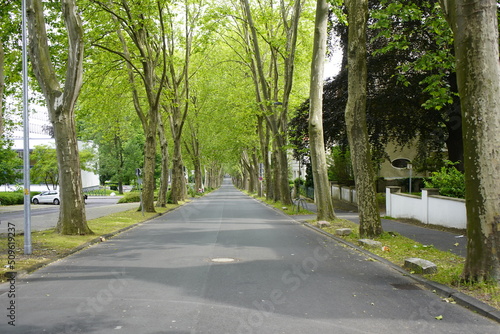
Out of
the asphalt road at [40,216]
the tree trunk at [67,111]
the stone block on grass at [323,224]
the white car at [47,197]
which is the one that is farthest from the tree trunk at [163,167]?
the white car at [47,197]

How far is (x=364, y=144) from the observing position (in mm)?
12422

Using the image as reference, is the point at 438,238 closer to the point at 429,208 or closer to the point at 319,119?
the point at 429,208

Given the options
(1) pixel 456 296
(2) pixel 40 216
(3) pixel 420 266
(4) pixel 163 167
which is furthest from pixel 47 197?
(1) pixel 456 296

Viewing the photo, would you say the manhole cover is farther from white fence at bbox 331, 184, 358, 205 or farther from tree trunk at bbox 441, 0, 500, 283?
white fence at bbox 331, 184, 358, 205

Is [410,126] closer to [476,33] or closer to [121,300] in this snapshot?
[476,33]

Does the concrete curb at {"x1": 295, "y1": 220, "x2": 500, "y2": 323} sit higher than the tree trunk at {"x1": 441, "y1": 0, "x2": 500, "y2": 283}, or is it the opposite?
the tree trunk at {"x1": 441, "y1": 0, "x2": 500, "y2": 283}

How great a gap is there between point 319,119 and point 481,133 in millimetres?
11374

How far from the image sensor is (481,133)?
668cm

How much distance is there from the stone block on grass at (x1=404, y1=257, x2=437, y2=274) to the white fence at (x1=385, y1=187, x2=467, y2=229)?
21.9 ft

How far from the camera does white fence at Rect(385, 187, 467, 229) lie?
14.7 meters

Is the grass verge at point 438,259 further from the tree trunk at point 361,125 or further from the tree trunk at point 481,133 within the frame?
the tree trunk at point 361,125

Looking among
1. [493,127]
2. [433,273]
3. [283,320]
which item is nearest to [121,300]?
[283,320]

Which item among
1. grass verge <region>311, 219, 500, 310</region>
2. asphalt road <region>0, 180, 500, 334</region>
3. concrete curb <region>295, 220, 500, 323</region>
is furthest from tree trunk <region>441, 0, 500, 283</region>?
asphalt road <region>0, 180, 500, 334</region>

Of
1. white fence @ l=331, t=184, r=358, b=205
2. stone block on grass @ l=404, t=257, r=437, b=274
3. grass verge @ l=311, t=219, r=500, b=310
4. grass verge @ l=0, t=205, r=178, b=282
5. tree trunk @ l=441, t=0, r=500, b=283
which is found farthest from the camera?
white fence @ l=331, t=184, r=358, b=205
